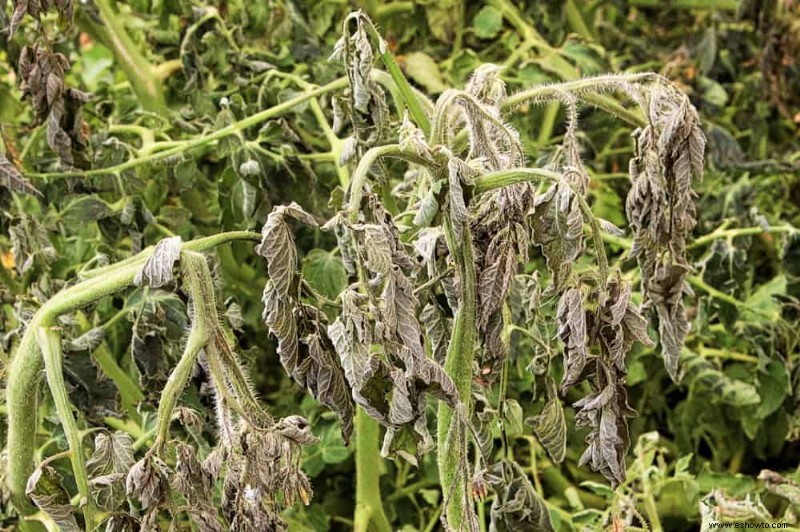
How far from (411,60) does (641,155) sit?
76cm

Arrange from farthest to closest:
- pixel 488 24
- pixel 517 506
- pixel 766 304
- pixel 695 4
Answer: pixel 695 4, pixel 488 24, pixel 766 304, pixel 517 506

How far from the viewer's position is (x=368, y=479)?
1.02 metres

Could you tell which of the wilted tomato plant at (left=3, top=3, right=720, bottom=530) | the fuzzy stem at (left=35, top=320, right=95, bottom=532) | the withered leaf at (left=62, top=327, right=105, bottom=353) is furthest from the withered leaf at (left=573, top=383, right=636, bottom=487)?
the withered leaf at (left=62, top=327, right=105, bottom=353)

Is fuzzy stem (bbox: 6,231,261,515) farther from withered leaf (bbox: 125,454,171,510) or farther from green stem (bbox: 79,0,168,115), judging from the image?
green stem (bbox: 79,0,168,115)

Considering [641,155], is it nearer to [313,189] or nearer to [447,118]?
[447,118]

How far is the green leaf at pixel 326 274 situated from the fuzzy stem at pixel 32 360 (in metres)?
0.39

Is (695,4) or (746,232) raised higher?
(695,4)

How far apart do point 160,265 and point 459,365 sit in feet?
0.73

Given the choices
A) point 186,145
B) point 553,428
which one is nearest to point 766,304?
point 553,428

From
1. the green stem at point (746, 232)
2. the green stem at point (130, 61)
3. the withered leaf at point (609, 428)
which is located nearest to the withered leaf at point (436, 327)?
the withered leaf at point (609, 428)

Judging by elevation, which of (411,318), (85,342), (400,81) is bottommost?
(85,342)

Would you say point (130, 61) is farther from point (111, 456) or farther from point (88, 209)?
point (111, 456)

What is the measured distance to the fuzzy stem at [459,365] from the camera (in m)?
0.64

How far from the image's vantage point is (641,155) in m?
0.72
